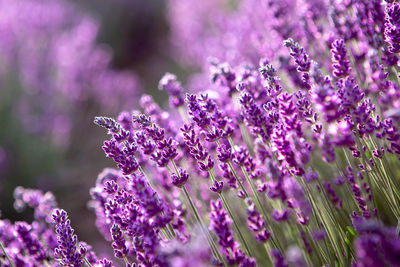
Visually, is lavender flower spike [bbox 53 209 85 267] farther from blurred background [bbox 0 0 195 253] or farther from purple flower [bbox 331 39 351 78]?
blurred background [bbox 0 0 195 253]

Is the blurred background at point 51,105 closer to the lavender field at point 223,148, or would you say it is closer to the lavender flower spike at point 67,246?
the lavender field at point 223,148

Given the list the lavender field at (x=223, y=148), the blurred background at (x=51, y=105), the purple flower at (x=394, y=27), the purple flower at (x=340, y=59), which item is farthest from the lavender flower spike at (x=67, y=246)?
the blurred background at (x=51, y=105)

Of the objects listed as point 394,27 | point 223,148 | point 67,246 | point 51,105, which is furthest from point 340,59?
point 51,105

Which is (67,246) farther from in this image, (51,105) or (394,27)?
(51,105)

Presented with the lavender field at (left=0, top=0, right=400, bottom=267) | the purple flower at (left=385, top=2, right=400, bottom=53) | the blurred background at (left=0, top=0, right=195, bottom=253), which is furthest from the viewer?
the blurred background at (left=0, top=0, right=195, bottom=253)

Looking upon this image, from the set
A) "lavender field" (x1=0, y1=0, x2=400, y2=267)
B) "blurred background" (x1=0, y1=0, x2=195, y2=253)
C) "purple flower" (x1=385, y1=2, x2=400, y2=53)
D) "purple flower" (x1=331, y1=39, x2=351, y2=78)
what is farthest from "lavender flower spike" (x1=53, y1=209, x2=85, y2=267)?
"blurred background" (x1=0, y1=0, x2=195, y2=253)

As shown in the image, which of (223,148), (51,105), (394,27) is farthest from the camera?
(51,105)

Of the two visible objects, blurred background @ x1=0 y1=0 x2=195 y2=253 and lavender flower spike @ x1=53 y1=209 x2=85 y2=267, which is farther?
blurred background @ x1=0 y1=0 x2=195 y2=253

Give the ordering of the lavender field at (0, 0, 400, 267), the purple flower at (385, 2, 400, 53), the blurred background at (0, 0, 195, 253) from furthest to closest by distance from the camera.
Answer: the blurred background at (0, 0, 195, 253), the purple flower at (385, 2, 400, 53), the lavender field at (0, 0, 400, 267)
